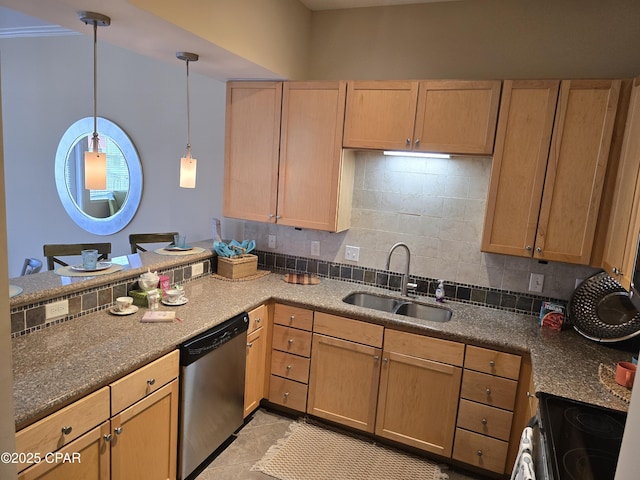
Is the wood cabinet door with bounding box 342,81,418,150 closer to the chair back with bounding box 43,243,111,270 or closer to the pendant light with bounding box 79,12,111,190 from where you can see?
the pendant light with bounding box 79,12,111,190

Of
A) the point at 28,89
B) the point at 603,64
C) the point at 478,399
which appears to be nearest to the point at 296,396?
the point at 478,399

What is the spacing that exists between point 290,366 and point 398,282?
3.22 ft

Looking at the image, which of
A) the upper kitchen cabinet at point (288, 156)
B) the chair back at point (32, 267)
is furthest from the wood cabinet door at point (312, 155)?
the chair back at point (32, 267)

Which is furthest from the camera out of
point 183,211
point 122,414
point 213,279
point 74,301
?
point 183,211

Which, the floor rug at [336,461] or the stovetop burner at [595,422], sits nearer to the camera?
the stovetop burner at [595,422]

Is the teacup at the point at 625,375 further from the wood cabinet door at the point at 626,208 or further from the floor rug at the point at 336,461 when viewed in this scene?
the floor rug at the point at 336,461

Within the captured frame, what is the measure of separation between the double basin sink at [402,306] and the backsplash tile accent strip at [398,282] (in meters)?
0.13

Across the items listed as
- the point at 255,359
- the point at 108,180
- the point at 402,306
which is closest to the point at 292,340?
the point at 255,359

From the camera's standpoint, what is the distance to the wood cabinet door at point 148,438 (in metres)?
1.75

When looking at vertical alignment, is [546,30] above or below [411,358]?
above

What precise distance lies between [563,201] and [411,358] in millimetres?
1254

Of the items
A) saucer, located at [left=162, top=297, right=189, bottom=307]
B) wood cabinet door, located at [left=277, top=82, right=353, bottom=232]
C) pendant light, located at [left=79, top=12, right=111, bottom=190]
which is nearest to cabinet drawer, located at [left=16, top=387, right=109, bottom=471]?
saucer, located at [left=162, top=297, right=189, bottom=307]

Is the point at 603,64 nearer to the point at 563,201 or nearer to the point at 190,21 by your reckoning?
the point at 563,201

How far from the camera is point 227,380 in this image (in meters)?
2.40
